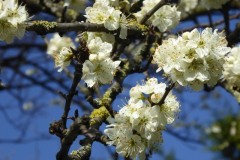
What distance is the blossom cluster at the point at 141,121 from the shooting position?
1999 millimetres

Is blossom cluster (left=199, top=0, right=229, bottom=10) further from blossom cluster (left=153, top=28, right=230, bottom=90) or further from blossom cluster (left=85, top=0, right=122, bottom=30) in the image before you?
blossom cluster (left=153, top=28, right=230, bottom=90)

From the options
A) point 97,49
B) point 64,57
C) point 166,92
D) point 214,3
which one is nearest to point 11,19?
point 64,57

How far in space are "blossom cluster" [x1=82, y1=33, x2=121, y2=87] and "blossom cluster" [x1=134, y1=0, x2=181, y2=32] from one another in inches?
27.3

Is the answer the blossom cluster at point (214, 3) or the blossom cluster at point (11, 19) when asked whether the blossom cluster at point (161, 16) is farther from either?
the blossom cluster at point (11, 19)

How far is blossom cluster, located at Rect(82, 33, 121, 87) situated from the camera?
2039 millimetres

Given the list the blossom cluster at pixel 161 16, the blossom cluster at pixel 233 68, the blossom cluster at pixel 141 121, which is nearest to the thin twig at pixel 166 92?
the blossom cluster at pixel 141 121

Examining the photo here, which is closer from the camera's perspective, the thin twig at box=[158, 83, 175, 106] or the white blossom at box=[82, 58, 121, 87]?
the thin twig at box=[158, 83, 175, 106]

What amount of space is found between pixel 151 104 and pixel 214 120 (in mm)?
10482

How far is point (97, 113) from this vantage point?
2.39 metres

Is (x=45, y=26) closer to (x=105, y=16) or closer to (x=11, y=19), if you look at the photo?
(x=11, y=19)

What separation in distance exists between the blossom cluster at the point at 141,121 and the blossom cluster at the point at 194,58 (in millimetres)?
125

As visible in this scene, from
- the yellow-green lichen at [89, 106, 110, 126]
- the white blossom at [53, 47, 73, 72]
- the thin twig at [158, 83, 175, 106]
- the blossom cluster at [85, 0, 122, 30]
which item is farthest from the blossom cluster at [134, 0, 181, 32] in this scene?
the thin twig at [158, 83, 175, 106]

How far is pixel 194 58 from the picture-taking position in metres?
1.90

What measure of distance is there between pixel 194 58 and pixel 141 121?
316mm
